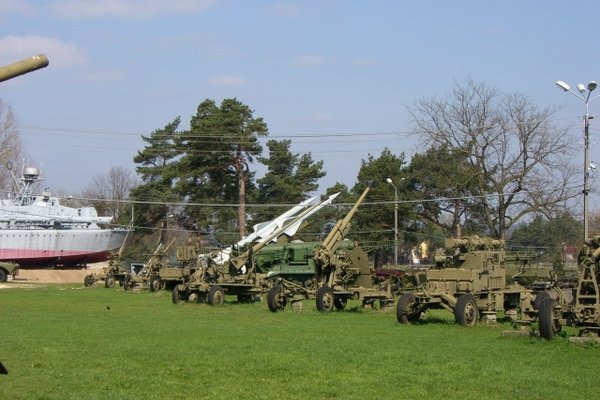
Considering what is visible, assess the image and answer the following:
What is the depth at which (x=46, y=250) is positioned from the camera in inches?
2464

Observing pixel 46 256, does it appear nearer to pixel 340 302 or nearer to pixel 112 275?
pixel 112 275

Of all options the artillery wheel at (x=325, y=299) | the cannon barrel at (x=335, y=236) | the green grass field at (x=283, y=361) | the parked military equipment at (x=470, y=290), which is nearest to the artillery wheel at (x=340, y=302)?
the artillery wheel at (x=325, y=299)

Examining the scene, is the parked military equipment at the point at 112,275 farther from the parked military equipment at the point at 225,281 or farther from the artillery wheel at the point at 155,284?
the parked military equipment at the point at 225,281

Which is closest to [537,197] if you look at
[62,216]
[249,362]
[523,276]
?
[523,276]

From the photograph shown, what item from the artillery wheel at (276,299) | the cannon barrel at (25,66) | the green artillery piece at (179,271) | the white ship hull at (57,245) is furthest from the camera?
the white ship hull at (57,245)

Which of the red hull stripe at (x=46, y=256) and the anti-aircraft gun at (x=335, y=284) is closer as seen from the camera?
the anti-aircraft gun at (x=335, y=284)

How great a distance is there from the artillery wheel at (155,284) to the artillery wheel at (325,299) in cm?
1529

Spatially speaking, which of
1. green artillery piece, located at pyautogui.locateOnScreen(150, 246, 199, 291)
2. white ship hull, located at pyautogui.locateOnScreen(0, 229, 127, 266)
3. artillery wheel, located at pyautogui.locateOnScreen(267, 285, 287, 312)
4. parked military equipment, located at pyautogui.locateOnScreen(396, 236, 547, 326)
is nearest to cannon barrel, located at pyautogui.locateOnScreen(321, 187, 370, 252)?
artillery wheel, located at pyautogui.locateOnScreen(267, 285, 287, 312)

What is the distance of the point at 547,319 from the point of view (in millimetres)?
15047

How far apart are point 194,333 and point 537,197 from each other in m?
28.5

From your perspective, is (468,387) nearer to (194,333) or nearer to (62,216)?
(194,333)

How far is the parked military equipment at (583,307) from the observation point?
14.8 m

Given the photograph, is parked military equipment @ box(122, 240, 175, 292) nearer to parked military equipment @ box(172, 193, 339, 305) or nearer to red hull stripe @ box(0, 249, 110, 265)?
parked military equipment @ box(172, 193, 339, 305)

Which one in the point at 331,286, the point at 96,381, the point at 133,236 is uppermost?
the point at 133,236
